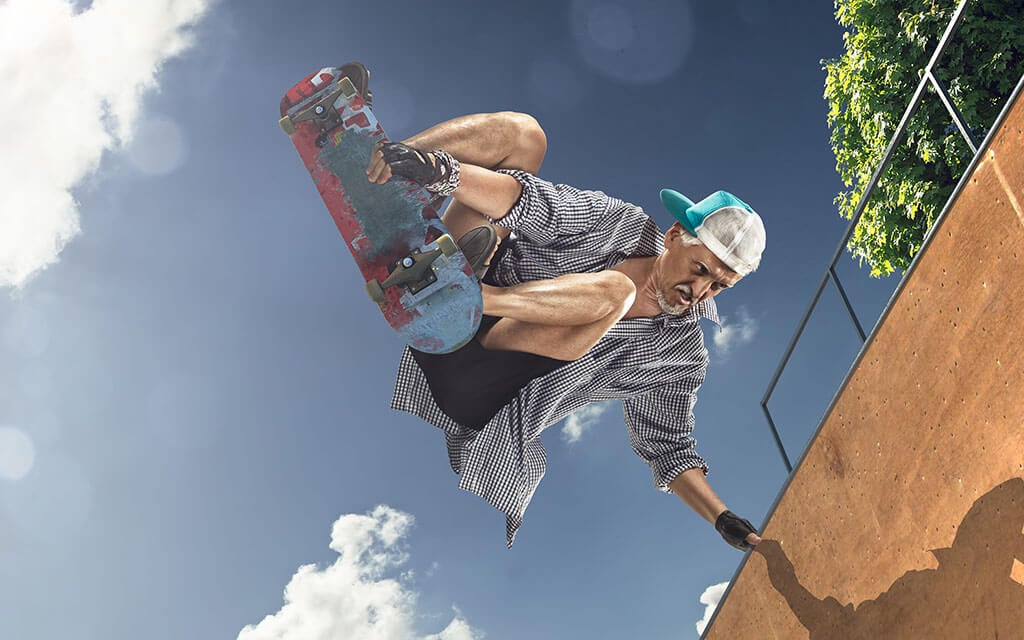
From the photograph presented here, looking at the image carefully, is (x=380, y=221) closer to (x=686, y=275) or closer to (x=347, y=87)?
(x=347, y=87)

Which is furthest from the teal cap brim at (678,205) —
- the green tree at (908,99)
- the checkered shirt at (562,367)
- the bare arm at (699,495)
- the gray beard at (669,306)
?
the green tree at (908,99)

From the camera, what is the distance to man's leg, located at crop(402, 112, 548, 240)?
8.46 ft

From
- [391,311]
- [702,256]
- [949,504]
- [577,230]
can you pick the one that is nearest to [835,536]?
[949,504]

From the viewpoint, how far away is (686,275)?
2.87 meters

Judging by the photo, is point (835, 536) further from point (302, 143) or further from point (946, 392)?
point (302, 143)

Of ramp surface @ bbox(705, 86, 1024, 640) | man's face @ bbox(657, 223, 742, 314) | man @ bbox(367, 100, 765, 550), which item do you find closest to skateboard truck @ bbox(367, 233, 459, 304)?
man @ bbox(367, 100, 765, 550)

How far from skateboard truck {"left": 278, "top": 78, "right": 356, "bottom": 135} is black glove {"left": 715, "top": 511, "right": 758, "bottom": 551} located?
239cm

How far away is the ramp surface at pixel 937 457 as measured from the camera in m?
2.24

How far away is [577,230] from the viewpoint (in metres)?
2.87

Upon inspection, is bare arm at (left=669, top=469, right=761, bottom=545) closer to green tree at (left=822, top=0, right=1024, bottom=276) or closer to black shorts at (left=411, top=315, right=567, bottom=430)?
black shorts at (left=411, top=315, right=567, bottom=430)

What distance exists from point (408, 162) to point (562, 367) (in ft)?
3.65

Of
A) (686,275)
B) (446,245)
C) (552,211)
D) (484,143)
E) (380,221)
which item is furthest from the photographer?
(686,275)

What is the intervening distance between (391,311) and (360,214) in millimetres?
333

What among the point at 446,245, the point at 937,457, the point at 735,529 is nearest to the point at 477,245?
the point at 446,245
